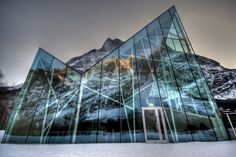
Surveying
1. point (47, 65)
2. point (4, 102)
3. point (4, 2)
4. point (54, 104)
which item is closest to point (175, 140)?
point (54, 104)

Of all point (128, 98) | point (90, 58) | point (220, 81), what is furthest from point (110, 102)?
point (90, 58)

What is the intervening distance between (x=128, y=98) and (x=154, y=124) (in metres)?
2.56

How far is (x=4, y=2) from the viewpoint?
8.73 metres

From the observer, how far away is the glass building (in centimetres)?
850

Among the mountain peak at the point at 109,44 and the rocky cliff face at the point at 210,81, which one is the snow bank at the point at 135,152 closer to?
the rocky cliff face at the point at 210,81

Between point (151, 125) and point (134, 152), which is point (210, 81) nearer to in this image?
point (151, 125)

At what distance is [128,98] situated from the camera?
9.78 metres

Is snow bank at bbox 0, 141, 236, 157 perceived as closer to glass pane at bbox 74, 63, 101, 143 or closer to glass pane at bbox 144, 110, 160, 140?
glass pane at bbox 144, 110, 160, 140

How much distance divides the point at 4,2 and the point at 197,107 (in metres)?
14.9

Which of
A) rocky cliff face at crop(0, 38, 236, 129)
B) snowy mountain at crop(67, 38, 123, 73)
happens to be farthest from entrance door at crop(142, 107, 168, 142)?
snowy mountain at crop(67, 38, 123, 73)

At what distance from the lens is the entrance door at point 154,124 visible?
7979 millimetres

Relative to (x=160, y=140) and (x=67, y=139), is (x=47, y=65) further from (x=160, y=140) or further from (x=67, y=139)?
(x=160, y=140)

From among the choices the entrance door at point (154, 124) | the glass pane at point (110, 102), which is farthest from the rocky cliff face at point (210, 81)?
the glass pane at point (110, 102)

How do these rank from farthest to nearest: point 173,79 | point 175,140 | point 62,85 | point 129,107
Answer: point 62,85 → point 173,79 → point 129,107 → point 175,140
